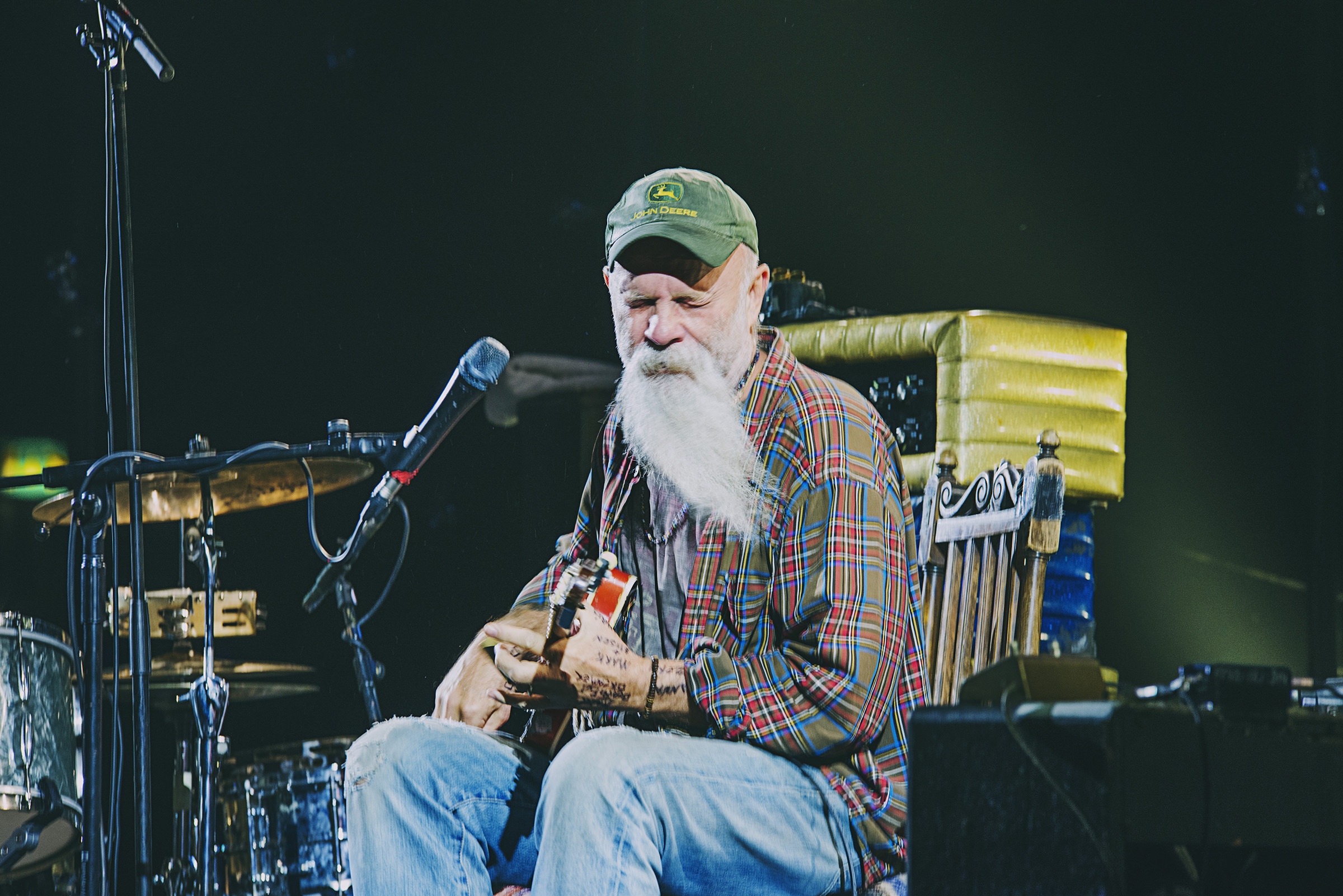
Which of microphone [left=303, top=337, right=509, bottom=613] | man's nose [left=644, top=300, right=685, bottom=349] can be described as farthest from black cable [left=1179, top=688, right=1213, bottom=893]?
microphone [left=303, top=337, right=509, bottom=613]

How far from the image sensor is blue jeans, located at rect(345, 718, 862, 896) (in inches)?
51.4

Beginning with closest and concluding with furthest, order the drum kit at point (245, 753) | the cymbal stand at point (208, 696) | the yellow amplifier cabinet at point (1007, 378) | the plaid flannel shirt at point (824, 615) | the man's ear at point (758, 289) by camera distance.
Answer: the plaid flannel shirt at point (824, 615) < the man's ear at point (758, 289) < the cymbal stand at point (208, 696) < the yellow amplifier cabinet at point (1007, 378) < the drum kit at point (245, 753)

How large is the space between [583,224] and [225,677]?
1708 mm

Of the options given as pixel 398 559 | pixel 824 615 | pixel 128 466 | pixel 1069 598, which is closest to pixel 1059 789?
pixel 824 615

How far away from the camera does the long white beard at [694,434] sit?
Result: 1.65 metres

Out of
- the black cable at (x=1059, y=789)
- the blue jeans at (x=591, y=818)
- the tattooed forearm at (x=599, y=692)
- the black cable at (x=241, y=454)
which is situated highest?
the black cable at (x=241, y=454)

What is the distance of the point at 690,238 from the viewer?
177 cm

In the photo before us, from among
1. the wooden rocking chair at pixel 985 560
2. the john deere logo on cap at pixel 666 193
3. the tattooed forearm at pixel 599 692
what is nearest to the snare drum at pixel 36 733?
the tattooed forearm at pixel 599 692

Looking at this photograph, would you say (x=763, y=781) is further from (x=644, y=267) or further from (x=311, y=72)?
(x=311, y=72)

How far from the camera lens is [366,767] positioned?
59.6 inches

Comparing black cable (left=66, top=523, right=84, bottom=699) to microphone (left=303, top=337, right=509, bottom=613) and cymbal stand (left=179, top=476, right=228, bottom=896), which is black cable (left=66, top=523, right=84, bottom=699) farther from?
microphone (left=303, top=337, right=509, bottom=613)

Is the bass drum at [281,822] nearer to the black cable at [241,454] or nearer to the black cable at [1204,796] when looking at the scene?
the black cable at [241,454]

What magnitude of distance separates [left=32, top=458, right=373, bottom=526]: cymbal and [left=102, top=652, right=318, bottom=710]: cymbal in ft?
1.42

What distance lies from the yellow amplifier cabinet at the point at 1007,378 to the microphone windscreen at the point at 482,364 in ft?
4.07
